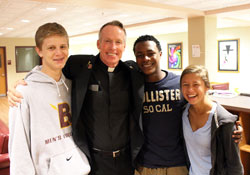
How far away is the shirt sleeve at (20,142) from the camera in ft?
4.77

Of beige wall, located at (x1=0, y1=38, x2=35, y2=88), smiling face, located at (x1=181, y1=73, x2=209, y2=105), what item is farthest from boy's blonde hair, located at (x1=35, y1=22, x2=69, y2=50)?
beige wall, located at (x1=0, y1=38, x2=35, y2=88)

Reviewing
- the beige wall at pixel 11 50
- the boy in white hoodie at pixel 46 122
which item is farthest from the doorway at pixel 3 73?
the boy in white hoodie at pixel 46 122

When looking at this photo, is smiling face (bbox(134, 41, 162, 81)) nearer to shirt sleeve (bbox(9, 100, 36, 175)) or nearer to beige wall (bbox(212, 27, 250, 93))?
shirt sleeve (bbox(9, 100, 36, 175))

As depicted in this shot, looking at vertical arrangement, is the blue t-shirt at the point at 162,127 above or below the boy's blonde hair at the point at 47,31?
below

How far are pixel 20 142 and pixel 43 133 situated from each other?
140mm

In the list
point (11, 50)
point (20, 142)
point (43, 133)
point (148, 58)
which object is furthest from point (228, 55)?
point (11, 50)

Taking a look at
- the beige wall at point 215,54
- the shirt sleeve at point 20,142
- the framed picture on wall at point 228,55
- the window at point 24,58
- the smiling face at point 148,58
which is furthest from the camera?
the window at point 24,58

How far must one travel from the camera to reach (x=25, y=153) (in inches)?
57.8

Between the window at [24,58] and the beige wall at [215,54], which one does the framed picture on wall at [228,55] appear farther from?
the window at [24,58]

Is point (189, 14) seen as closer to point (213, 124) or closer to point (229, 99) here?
point (229, 99)

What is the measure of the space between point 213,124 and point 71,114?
0.95m

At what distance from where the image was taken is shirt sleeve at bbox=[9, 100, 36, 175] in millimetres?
1453

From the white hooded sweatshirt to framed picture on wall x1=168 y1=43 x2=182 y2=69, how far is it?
928cm

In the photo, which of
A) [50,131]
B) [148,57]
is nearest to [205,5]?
[148,57]
